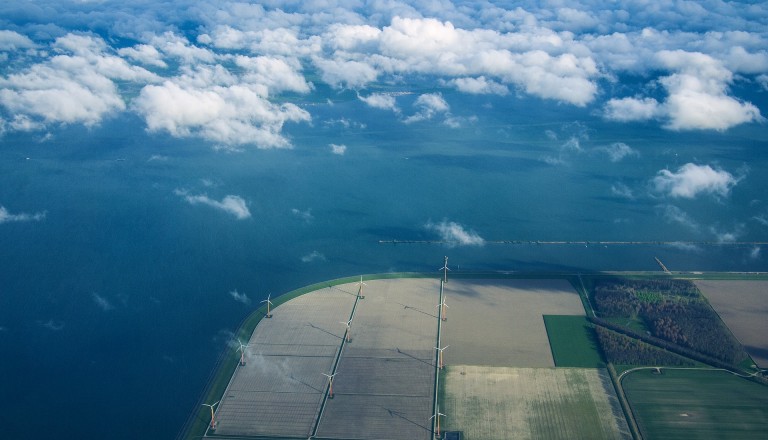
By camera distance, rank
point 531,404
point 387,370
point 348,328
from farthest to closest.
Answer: point 348,328
point 387,370
point 531,404

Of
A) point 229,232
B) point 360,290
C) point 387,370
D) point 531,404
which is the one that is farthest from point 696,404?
point 229,232

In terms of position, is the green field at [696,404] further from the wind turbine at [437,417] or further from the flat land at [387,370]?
the flat land at [387,370]

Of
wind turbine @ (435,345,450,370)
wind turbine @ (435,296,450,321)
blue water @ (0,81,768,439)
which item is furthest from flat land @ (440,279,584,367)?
blue water @ (0,81,768,439)

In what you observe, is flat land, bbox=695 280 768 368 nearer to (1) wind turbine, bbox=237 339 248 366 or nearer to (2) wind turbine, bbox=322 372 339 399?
(2) wind turbine, bbox=322 372 339 399

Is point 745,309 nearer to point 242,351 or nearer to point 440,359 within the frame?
point 440,359

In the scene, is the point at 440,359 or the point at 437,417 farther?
the point at 440,359
